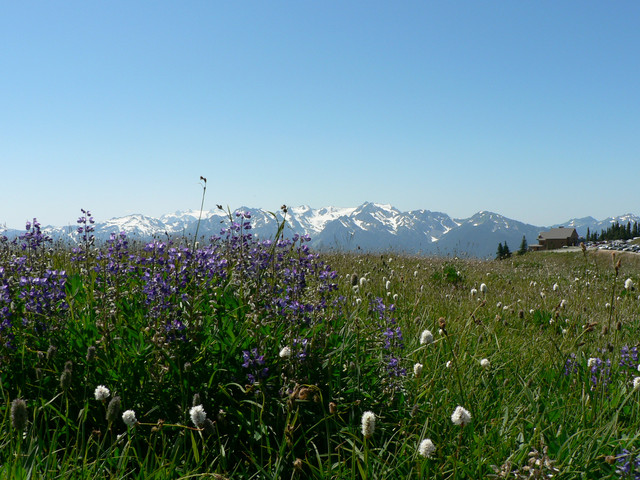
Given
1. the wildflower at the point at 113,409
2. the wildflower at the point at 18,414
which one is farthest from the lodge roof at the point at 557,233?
the wildflower at the point at 18,414

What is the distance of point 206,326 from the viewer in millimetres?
3344

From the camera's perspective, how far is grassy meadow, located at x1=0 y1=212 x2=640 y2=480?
8.10 ft

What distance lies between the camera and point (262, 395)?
274 centimetres

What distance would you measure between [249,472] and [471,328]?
343cm

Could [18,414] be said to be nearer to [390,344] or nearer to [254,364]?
[254,364]

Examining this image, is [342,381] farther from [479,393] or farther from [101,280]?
[101,280]

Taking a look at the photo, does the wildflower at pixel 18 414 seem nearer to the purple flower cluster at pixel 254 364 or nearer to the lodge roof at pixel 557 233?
the purple flower cluster at pixel 254 364

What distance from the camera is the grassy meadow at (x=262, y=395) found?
8.10 feet

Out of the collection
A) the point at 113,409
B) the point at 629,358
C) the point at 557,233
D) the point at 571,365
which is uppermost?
the point at 557,233

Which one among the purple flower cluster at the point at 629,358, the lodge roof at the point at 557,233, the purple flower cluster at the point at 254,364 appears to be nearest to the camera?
the purple flower cluster at the point at 254,364

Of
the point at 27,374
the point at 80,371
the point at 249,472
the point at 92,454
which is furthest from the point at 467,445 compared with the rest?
the point at 27,374

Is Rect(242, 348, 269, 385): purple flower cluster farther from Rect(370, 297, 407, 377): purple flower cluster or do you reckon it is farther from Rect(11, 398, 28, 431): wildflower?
Rect(11, 398, 28, 431): wildflower

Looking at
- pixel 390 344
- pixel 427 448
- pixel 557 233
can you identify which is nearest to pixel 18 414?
pixel 427 448

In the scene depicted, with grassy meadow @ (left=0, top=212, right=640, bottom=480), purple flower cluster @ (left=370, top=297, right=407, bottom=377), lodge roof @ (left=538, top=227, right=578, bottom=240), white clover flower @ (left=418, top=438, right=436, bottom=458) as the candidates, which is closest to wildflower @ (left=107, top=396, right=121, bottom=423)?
grassy meadow @ (left=0, top=212, right=640, bottom=480)
